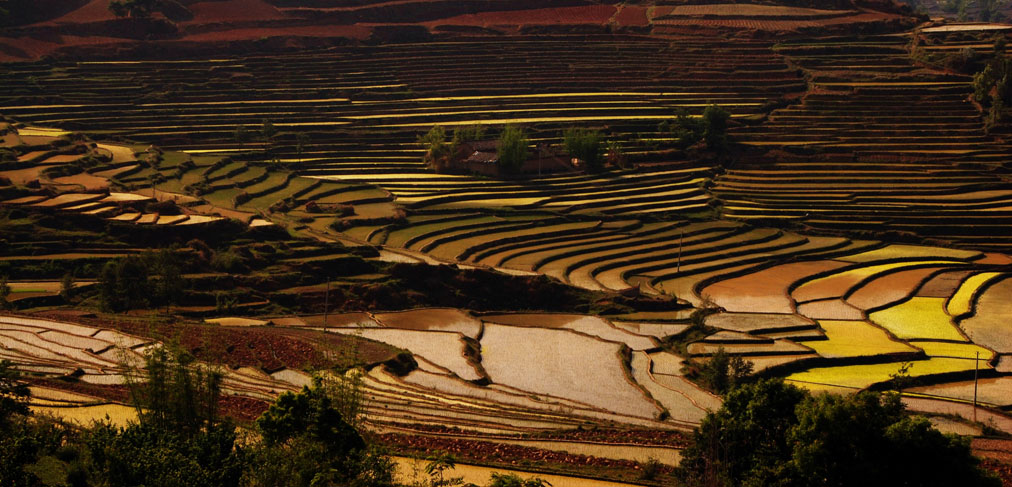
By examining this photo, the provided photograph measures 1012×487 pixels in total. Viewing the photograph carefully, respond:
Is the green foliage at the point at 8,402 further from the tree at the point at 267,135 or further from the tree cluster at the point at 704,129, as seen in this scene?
the tree cluster at the point at 704,129

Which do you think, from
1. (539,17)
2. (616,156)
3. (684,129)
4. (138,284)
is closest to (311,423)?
(138,284)

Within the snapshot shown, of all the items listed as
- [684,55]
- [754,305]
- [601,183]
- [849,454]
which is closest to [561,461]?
[849,454]

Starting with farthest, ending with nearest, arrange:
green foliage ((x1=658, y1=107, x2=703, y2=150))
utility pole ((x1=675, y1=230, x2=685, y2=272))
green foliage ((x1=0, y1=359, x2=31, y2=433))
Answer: green foliage ((x1=658, y1=107, x2=703, y2=150)) < utility pole ((x1=675, y1=230, x2=685, y2=272)) < green foliage ((x1=0, y1=359, x2=31, y2=433))

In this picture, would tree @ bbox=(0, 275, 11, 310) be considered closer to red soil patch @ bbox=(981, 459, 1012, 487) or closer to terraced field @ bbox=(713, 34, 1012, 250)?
red soil patch @ bbox=(981, 459, 1012, 487)

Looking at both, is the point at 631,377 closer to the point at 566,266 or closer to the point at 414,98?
the point at 566,266

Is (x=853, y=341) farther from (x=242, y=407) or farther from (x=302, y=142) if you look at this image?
(x=302, y=142)

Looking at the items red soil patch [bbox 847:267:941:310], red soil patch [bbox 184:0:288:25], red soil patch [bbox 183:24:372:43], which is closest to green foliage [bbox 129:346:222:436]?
red soil patch [bbox 847:267:941:310]
